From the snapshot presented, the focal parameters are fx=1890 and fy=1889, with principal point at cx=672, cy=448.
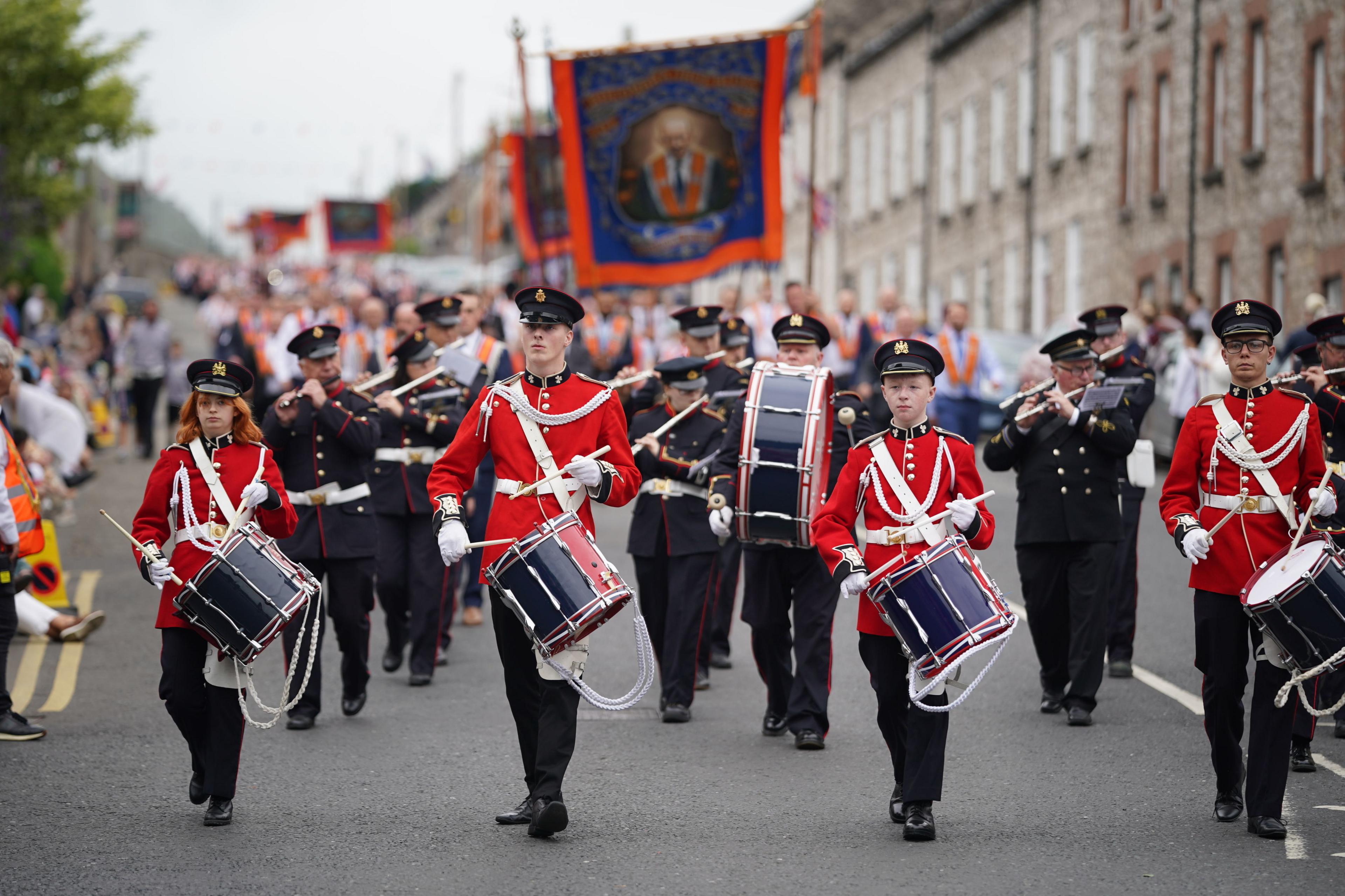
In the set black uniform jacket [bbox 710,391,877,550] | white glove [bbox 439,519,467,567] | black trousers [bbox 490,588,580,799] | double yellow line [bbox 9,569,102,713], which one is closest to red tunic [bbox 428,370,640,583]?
white glove [bbox 439,519,467,567]

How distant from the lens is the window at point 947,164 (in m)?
43.8

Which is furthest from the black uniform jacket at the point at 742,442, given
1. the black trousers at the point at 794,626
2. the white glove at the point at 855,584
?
the white glove at the point at 855,584

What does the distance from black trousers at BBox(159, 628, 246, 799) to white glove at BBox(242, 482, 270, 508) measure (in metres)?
0.57

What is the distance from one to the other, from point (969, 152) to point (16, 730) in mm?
35504

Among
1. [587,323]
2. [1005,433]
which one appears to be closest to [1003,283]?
[587,323]

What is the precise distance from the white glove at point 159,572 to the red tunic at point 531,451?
3.67ft

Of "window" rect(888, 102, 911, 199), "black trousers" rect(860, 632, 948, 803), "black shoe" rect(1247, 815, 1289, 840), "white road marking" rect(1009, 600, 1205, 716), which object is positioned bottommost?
"white road marking" rect(1009, 600, 1205, 716)

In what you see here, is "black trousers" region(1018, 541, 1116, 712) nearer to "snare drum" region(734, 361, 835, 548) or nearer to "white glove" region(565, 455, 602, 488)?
"snare drum" region(734, 361, 835, 548)

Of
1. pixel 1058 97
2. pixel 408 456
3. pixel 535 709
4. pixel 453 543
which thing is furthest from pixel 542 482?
pixel 1058 97

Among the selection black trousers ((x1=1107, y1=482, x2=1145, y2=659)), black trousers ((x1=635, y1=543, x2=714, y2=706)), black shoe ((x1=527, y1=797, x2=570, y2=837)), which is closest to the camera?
black shoe ((x1=527, y1=797, x2=570, y2=837))

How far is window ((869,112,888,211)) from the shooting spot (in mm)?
49000

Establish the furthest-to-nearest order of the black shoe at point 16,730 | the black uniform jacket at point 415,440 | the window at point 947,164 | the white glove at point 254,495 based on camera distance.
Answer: the window at point 947,164, the black uniform jacket at point 415,440, the black shoe at point 16,730, the white glove at point 254,495

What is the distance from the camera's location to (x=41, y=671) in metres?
11.4

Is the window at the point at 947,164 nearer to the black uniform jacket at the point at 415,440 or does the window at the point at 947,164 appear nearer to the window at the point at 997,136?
the window at the point at 997,136
